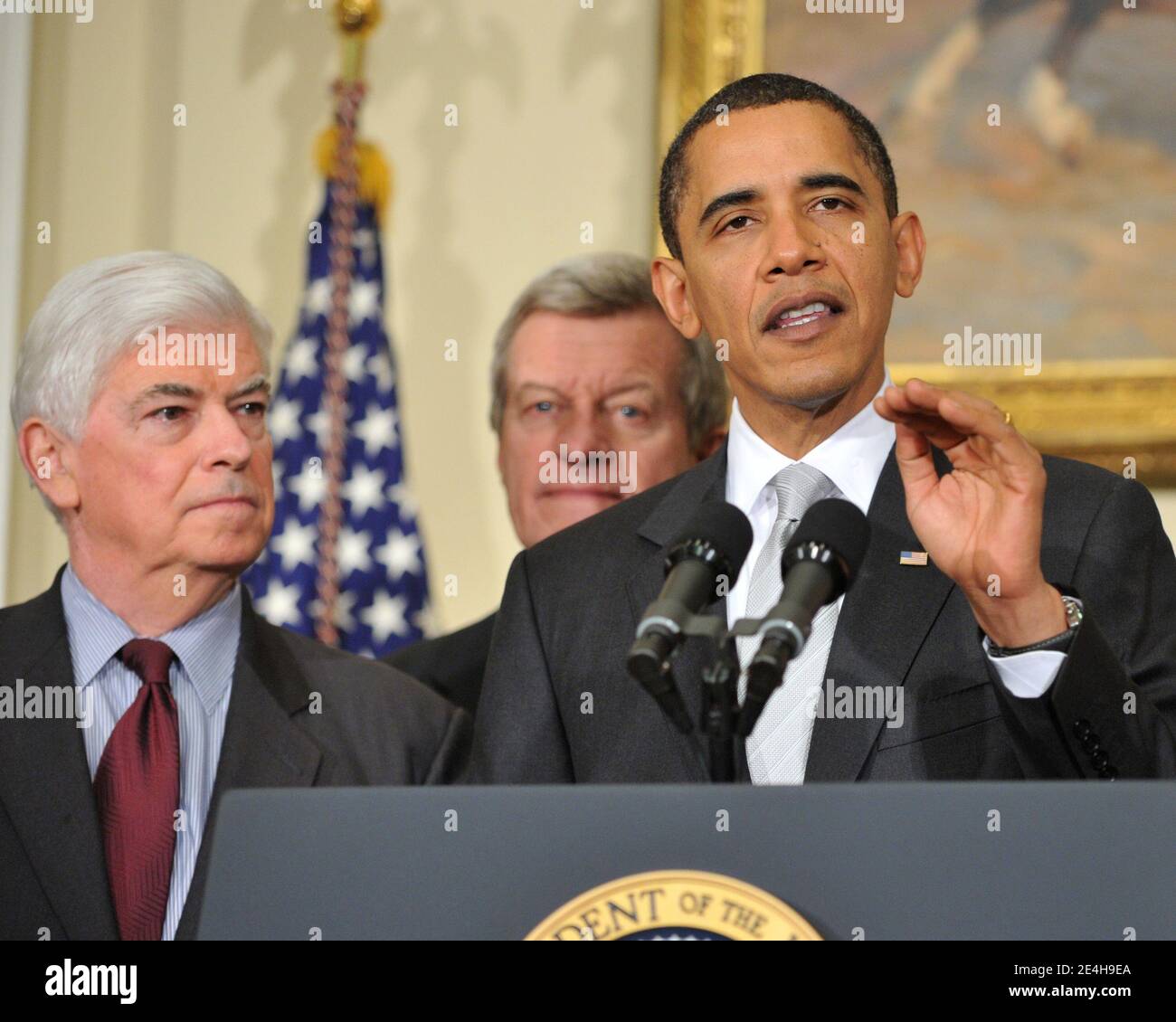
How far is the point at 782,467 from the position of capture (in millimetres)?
2201

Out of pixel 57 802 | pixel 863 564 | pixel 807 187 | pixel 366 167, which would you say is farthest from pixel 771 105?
pixel 366 167

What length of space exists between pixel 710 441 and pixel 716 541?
1.79 m

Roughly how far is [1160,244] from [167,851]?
9.29ft

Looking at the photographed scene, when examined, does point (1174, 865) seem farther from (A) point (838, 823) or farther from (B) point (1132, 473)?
(B) point (1132, 473)

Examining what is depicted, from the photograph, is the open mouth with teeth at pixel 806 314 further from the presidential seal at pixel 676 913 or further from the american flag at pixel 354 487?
the american flag at pixel 354 487

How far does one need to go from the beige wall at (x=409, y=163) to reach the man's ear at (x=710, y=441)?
49.0 inches

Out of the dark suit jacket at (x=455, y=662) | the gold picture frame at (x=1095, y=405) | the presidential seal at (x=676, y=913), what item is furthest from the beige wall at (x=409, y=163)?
the presidential seal at (x=676, y=913)

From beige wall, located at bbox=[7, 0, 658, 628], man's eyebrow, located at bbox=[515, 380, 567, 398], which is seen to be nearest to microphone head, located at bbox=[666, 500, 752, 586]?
man's eyebrow, located at bbox=[515, 380, 567, 398]

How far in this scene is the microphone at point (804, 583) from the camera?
139cm

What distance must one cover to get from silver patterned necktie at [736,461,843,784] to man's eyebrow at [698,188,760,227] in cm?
34

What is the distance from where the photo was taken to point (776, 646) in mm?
1392

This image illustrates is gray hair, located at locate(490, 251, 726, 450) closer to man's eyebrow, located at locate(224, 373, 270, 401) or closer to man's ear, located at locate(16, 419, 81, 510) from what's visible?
man's eyebrow, located at locate(224, 373, 270, 401)

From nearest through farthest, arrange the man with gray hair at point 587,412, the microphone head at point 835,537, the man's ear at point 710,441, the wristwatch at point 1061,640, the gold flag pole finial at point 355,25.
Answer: the microphone head at point 835,537
the wristwatch at point 1061,640
the man with gray hair at point 587,412
the man's ear at point 710,441
the gold flag pole finial at point 355,25

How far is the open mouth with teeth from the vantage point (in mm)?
2146
